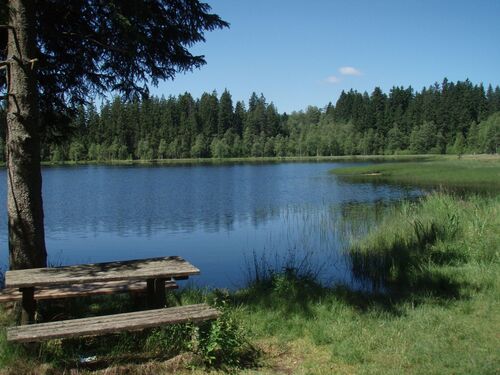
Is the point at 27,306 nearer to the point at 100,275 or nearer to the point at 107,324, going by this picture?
the point at 100,275

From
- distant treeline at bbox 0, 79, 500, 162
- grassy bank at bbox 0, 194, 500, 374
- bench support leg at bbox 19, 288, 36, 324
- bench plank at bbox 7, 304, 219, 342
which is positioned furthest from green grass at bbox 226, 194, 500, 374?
distant treeline at bbox 0, 79, 500, 162

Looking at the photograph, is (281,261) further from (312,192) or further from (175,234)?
(312,192)

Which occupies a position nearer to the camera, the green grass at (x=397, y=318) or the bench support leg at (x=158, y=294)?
the green grass at (x=397, y=318)

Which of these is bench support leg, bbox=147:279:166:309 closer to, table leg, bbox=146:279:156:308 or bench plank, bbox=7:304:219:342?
table leg, bbox=146:279:156:308

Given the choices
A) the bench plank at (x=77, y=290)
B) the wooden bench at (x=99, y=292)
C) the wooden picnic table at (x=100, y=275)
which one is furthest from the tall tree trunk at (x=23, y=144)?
the wooden picnic table at (x=100, y=275)

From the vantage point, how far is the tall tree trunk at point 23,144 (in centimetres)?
581

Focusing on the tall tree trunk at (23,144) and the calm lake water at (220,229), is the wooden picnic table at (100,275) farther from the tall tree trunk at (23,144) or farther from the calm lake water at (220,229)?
the calm lake water at (220,229)

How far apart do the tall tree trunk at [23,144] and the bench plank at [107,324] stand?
1.87m

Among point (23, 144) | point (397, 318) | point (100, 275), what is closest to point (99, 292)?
point (100, 275)

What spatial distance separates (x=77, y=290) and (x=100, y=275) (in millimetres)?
1135

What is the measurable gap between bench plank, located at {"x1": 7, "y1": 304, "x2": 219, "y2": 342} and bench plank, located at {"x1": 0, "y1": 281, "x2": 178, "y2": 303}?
1156 mm

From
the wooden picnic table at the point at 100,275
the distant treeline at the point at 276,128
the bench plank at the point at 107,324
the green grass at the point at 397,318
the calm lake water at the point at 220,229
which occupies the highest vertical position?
the distant treeline at the point at 276,128

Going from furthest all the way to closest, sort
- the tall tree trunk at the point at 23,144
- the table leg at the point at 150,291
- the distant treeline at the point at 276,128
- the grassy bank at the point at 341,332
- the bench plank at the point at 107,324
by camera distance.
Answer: the distant treeline at the point at 276,128, the tall tree trunk at the point at 23,144, the table leg at the point at 150,291, the grassy bank at the point at 341,332, the bench plank at the point at 107,324

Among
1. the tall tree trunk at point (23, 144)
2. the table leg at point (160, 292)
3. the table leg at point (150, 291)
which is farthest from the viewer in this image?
the tall tree trunk at point (23, 144)
